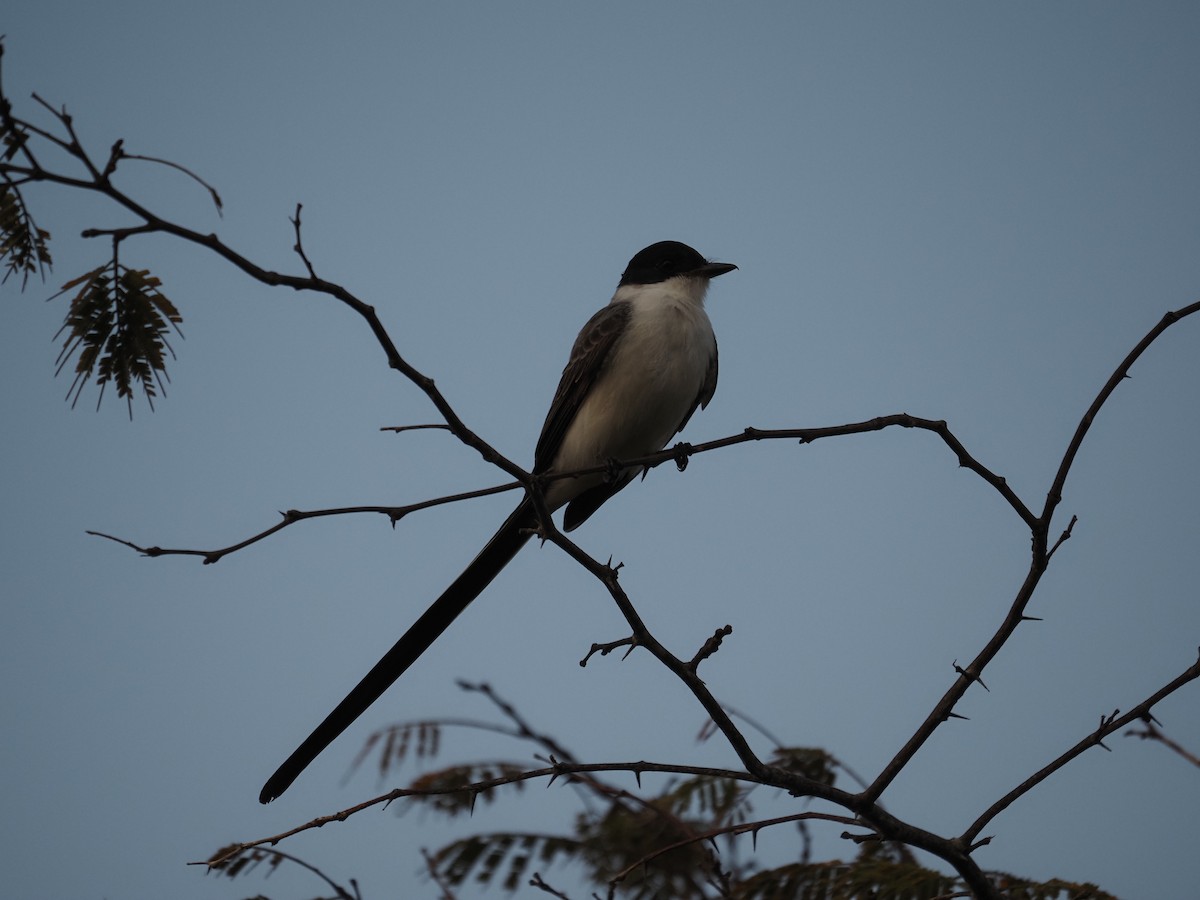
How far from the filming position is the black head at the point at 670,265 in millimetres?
4859

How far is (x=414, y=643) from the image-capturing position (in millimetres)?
3170

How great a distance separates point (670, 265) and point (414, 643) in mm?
2385

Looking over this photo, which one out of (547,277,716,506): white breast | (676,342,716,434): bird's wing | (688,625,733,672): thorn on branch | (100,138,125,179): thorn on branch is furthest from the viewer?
(676,342,716,434): bird's wing

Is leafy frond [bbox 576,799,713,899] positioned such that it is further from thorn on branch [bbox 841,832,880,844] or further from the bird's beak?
the bird's beak

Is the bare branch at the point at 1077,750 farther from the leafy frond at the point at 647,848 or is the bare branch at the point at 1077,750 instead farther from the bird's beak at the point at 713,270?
the bird's beak at the point at 713,270

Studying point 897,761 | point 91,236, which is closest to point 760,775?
point 897,761

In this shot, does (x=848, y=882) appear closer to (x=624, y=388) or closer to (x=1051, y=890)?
(x=1051, y=890)

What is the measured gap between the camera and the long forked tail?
8.93 ft

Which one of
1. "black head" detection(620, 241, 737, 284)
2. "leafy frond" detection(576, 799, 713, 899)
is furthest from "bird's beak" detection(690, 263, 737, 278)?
"leafy frond" detection(576, 799, 713, 899)

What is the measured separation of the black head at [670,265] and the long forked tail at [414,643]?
4.97 ft

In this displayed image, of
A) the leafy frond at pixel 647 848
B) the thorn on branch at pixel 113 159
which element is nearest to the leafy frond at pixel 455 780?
the leafy frond at pixel 647 848

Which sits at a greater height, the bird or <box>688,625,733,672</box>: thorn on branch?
the bird

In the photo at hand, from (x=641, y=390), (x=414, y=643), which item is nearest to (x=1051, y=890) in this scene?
(x=414, y=643)

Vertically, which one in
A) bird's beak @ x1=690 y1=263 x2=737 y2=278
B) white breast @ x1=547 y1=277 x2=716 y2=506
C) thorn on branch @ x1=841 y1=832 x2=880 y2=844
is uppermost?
bird's beak @ x1=690 y1=263 x2=737 y2=278
